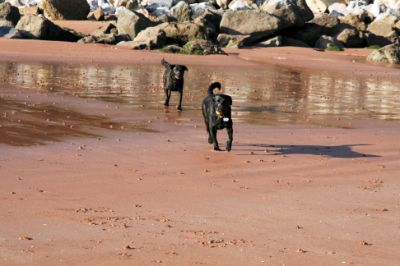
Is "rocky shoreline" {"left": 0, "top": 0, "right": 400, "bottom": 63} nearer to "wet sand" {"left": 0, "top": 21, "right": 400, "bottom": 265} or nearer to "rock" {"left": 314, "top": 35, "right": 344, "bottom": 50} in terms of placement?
"rock" {"left": 314, "top": 35, "right": 344, "bottom": 50}

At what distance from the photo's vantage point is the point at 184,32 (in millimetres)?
34781

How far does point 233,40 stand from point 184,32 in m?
4.09

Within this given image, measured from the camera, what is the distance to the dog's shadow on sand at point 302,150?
7.88m

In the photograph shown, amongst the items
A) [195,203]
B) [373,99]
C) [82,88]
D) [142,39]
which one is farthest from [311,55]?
[195,203]

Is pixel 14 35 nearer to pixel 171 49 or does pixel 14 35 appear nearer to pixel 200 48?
pixel 171 49

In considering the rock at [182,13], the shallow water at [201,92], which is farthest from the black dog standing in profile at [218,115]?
the rock at [182,13]

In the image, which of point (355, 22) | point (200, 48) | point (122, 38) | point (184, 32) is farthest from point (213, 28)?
point (355, 22)

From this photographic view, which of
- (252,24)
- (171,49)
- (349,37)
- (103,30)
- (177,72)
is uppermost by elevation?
(252,24)

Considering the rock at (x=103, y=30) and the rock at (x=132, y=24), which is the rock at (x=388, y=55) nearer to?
the rock at (x=132, y=24)

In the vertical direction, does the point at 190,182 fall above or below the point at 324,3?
below

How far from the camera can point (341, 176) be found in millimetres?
6645

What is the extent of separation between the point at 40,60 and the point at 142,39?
11.9 metres

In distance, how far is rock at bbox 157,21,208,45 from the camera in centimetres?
3472

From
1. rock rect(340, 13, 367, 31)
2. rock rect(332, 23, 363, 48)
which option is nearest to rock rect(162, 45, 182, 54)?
rock rect(332, 23, 363, 48)
